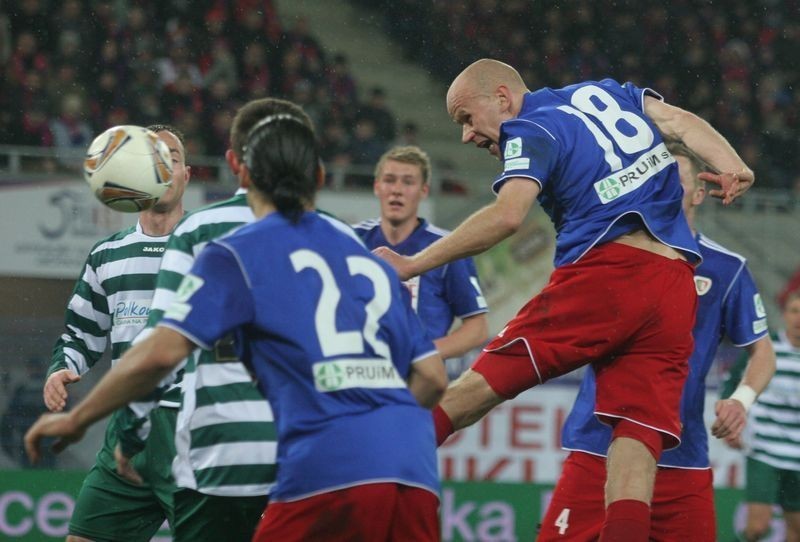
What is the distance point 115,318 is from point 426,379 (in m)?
2.16

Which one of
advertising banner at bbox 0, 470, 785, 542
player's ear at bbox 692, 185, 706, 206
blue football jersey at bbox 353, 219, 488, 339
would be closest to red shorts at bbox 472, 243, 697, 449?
player's ear at bbox 692, 185, 706, 206

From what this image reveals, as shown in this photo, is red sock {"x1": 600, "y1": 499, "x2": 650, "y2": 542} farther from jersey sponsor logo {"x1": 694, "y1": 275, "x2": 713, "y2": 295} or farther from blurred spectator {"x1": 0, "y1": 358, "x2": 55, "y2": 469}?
blurred spectator {"x1": 0, "y1": 358, "x2": 55, "y2": 469}

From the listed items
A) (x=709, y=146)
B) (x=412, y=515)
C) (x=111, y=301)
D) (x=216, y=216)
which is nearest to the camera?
(x=412, y=515)

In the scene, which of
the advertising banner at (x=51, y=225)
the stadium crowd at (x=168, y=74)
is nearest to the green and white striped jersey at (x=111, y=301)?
the advertising banner at (x=51, y=225)

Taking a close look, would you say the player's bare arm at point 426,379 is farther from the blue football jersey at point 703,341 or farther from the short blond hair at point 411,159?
the short blond hair at point 411,159

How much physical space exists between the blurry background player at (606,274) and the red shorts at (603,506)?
54cm

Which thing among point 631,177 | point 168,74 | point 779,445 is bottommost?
point 779,445

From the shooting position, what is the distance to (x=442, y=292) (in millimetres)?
6645

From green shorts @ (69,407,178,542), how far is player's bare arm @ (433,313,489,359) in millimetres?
1775

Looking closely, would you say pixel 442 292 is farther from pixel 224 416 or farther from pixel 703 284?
pixel 224 416

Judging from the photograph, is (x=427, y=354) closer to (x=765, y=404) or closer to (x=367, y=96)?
(x=765, y=404)

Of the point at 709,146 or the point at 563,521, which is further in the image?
the point at 563,521

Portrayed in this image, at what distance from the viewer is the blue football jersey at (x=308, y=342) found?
10.4 feet

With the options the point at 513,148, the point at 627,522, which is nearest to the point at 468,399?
the point at 627,522
